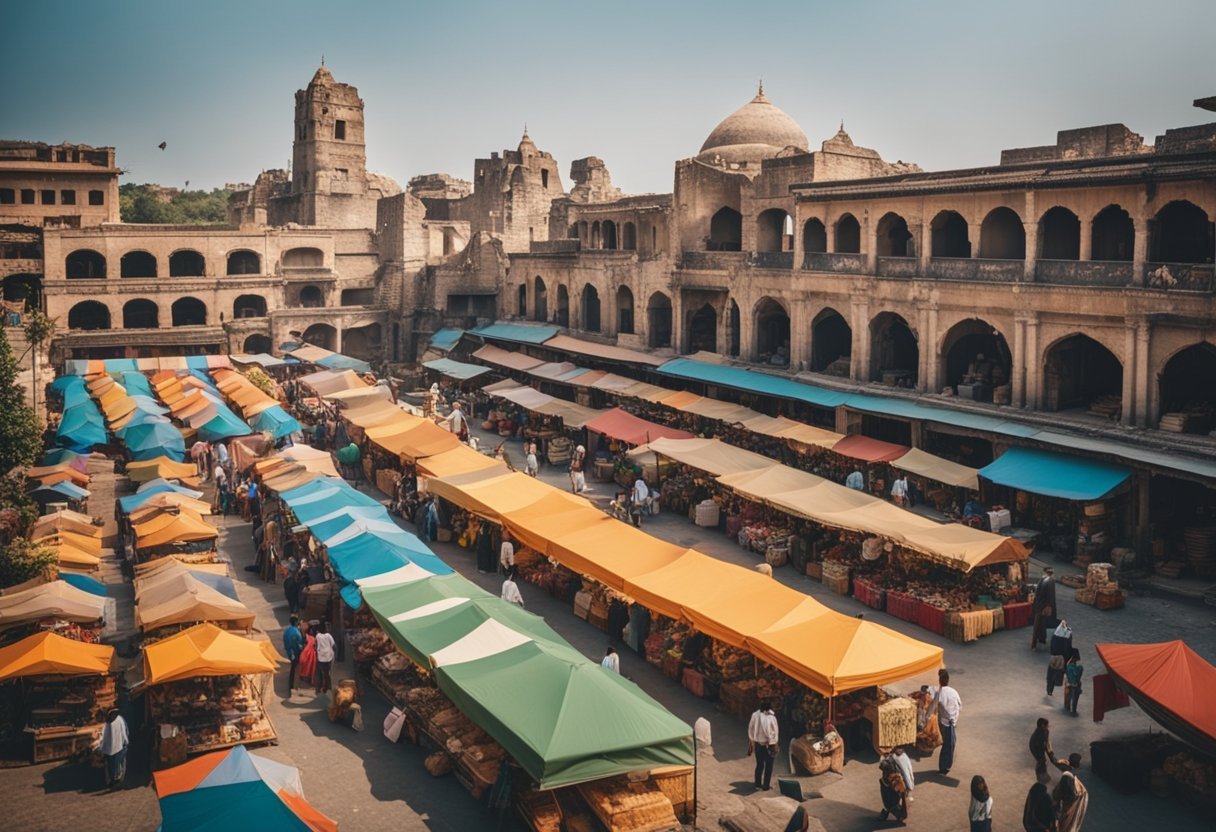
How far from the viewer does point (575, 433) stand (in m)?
31.8

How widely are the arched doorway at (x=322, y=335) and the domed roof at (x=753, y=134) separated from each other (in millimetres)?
18935

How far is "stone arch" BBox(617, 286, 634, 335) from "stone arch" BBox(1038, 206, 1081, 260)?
660 inches

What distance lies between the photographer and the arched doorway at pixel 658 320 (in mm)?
36938

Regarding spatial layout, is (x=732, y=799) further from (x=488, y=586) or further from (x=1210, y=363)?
(x=1210, y=363)

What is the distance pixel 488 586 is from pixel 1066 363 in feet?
45.6

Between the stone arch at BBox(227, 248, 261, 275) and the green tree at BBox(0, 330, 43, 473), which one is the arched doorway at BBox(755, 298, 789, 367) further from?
the stone arch at BBox(227, 248, 261, 275)

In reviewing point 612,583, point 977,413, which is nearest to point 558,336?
Result: point 977,413

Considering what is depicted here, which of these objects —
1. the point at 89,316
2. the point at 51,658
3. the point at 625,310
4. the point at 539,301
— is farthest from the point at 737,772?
the point at 89,316

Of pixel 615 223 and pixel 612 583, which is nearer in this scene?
pixel 612 583

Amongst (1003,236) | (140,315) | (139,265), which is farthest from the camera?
(139,265)

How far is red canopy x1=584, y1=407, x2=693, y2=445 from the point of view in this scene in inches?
1062

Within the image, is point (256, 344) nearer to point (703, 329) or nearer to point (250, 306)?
point (250, 306)

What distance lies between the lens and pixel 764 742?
12.8m

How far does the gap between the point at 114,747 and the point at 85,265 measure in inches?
1695
